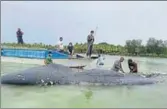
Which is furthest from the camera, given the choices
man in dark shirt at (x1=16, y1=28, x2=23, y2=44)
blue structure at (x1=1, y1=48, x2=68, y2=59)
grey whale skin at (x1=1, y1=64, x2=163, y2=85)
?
man in dark shirt at (x1=16, y1=28, x2=23, y2=44)

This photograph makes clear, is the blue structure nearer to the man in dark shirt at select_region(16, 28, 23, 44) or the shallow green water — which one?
the man in dark shirt at select_region(16, 28, 23, 44)

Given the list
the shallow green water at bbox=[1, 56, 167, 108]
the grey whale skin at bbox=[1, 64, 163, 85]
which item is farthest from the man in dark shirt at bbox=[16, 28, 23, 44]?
the shallow green water at bbox=[1, 56, 167, 108]

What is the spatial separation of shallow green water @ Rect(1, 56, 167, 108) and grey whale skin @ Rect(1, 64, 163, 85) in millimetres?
454

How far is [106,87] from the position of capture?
14.6m

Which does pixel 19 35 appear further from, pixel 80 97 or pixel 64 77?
pixel 80 97

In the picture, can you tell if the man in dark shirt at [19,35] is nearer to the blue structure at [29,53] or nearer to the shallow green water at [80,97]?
the blue structure at [29,53]

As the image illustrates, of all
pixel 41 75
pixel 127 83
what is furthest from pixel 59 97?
pixel 127 83

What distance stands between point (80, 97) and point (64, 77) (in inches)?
103

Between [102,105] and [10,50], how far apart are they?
1453 centimetres

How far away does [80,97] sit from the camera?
39.4 feet

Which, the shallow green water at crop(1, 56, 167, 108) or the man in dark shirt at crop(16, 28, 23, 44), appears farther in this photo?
the man in dark shirt at crop(16, 28, 23, 44)

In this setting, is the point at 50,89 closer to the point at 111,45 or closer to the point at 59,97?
the point at 59,97

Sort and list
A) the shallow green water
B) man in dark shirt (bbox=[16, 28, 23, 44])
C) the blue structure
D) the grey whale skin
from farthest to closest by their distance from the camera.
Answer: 1. man in dark shirt (bbox=[16, 28, 23, 44])
2. the blue structure
3. the grey whale skin
4. the shallow green water

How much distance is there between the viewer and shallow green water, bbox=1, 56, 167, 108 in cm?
1075
